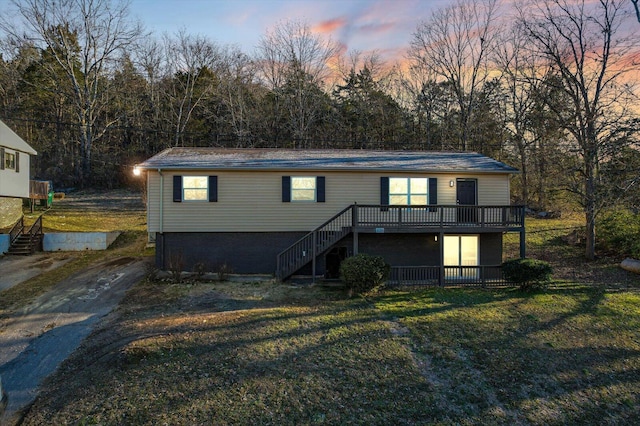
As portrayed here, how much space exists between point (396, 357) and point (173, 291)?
7919 millimetres

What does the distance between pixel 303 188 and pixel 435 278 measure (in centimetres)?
632

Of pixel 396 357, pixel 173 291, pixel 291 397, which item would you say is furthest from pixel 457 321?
pixel 173 291

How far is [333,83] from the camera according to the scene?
34.0m

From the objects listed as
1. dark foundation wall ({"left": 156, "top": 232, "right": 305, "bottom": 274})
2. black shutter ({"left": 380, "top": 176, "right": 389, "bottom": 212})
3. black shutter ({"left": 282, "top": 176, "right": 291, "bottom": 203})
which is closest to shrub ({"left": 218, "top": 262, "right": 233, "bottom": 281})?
dark foundation wall ({"left": 156, "top": 232, "right": 305, "bottom": 274})

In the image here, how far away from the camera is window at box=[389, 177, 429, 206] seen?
1412 centimetres

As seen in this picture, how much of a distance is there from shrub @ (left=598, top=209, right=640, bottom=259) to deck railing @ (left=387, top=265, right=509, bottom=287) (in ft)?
24.5

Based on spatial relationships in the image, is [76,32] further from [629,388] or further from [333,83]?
[629,388]

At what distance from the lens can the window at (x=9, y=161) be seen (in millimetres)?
20375

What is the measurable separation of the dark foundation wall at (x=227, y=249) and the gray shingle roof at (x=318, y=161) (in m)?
2.77

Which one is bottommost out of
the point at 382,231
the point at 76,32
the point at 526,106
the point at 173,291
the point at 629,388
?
the point at 629,388

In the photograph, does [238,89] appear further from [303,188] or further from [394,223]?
[394,223]

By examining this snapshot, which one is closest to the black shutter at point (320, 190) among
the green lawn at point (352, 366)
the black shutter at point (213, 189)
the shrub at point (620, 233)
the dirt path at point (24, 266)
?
the black shutter at point (213, 189)

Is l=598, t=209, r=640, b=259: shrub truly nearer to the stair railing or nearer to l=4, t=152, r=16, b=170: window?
the stair railing

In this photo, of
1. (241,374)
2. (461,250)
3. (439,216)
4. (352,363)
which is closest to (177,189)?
(241,374)
